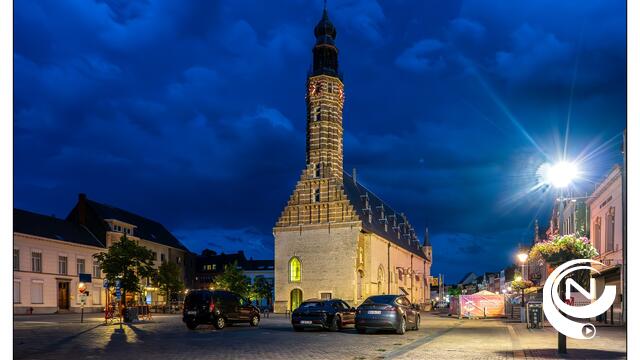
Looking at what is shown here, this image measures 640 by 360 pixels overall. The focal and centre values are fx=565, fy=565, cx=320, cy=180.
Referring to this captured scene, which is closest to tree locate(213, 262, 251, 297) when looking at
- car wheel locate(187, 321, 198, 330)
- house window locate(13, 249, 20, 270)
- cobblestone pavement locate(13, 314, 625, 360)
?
house window locate(13, 249, 20, 270)

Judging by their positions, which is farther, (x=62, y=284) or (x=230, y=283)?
(x=230, y=283)

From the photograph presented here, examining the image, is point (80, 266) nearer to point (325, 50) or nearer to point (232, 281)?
point (232, 281)

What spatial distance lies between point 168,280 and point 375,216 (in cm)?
2598

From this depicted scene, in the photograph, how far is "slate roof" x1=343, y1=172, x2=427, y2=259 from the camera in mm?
62722

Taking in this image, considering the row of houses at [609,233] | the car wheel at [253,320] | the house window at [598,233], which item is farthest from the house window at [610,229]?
the car wheel at [253,320]

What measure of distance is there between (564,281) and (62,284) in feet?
173

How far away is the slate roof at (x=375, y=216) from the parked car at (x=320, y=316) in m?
34.2

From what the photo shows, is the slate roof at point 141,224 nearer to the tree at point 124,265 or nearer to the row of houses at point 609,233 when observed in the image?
the tree at point 124,265

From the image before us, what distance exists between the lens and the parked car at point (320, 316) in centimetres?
2456

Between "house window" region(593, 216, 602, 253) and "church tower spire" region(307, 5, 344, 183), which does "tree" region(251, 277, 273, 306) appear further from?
"house window" region(593, 216, 602, 253)

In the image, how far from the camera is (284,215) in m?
62.3

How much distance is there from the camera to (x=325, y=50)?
64.6m
